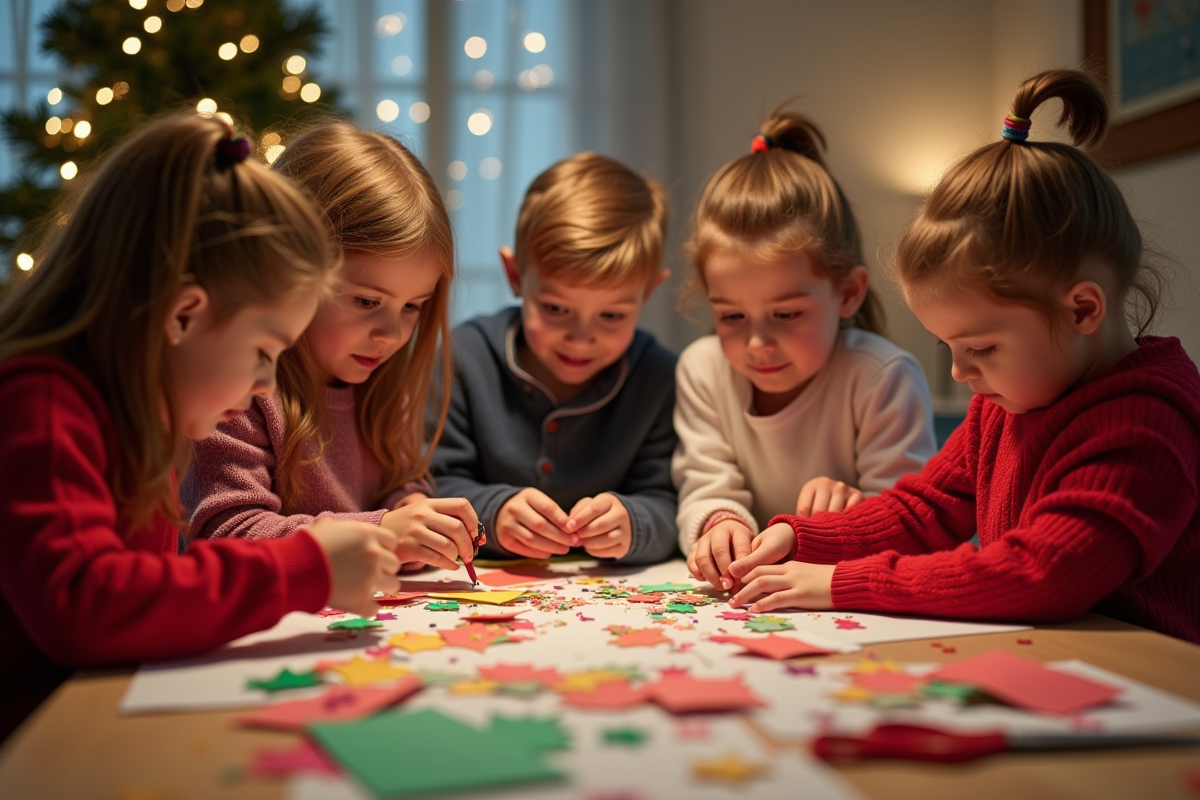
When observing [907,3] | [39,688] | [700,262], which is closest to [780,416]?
[700,262]

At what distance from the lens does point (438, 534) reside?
1.26m

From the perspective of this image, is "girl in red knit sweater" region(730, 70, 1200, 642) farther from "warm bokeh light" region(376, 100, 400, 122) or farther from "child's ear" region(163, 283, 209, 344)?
"warm bokeh light" region(376, 100, 400, 122)

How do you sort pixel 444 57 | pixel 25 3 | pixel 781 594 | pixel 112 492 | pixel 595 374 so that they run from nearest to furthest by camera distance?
pixel 112 492
pixel 781 594
pixel 595 374
pixel 25 3
pixel 444 57

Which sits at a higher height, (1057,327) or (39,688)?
(1057,327)

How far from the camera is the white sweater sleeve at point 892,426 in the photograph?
156 cm

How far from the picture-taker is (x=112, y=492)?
0.96 meters

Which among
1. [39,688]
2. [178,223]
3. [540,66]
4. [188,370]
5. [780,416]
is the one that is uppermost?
[540,66]

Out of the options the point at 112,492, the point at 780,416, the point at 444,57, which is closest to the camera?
the point at 112,492

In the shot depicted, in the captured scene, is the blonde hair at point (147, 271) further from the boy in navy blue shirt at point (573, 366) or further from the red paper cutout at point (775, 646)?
the boy in navy blue shirt at point (573, 366)

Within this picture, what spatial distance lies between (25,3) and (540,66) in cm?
181

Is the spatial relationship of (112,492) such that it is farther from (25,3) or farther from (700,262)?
(25,3)

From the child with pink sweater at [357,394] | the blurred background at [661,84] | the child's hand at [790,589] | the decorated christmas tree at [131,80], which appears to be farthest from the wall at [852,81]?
the child's hand at [790,589]

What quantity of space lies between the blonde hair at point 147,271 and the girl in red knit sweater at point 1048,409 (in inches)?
Result: 24.9

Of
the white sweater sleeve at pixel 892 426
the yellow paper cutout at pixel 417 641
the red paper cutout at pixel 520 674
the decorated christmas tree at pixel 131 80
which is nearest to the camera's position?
the red paper cutout at pixel 520 674
